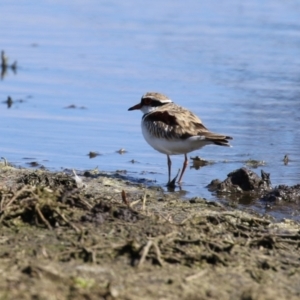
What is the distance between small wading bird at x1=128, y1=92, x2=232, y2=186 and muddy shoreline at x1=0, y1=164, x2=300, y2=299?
191cm

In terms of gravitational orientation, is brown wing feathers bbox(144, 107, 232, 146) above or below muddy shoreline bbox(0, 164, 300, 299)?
above

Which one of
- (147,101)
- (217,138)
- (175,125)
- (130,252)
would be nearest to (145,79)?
(147,101)

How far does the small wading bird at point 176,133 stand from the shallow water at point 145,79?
0.35 m

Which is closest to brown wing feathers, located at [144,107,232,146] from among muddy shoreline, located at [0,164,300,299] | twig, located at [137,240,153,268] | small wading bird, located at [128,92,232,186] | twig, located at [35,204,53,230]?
small wading bird, located at [128,92,232,186]

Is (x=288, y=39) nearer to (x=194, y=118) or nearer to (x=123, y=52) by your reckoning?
(x=123, y=52)

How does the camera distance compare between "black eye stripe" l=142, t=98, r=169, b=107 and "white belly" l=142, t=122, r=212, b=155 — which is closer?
"white belly" l=142, t=122, r=212, b=155

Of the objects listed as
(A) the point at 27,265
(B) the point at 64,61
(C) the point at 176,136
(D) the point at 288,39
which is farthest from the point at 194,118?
(D) the point at 288,39

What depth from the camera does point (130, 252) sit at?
4.85 metres

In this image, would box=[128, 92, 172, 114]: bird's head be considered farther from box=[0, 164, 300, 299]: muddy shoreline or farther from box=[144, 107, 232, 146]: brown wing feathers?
box=[0, 164, 300, 299]: muddy shoreline

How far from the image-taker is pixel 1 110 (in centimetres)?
1102

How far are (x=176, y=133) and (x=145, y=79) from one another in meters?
4.54

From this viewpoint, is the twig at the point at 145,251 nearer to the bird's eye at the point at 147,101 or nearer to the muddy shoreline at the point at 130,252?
the muddy shoreline at the point at 130,252

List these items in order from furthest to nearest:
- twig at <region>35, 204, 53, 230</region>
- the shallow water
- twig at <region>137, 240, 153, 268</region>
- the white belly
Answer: the shallow water
the white belly
twig at <region>35, 204, 53, 230</region>
twig at <region>137, 240, 153, 268</region>

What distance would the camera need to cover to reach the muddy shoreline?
4.29 meters
